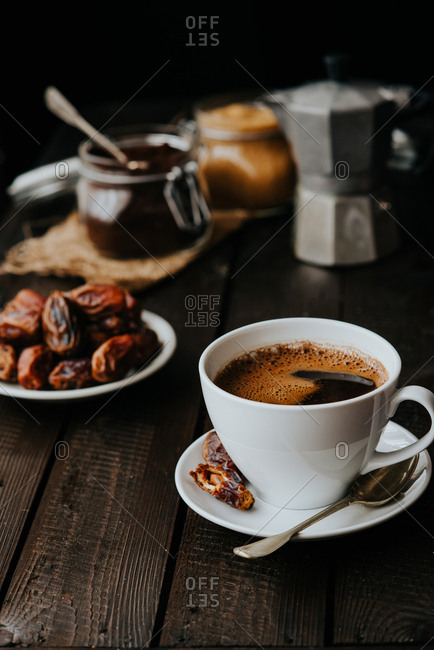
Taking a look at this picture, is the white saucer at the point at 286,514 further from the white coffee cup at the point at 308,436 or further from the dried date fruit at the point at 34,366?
the dried date fruit at the point at 34,366

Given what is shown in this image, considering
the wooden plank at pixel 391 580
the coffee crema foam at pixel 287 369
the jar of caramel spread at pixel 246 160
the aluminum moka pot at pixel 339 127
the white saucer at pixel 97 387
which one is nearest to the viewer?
the wooden plank at pixel 391 580

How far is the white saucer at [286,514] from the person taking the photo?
2.12 feet

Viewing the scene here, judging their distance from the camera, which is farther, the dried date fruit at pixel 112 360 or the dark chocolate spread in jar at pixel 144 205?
the dark chocolate spread in jar at pixel 144 205

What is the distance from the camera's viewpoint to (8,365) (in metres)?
0.90

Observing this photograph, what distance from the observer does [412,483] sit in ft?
2.27

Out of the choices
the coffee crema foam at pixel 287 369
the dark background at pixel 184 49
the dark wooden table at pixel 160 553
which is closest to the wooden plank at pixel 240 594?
the dark wooden table at pixel 160 553

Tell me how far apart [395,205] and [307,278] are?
27 centimetres

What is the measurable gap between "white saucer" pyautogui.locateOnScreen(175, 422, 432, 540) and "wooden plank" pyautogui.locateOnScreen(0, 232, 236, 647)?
0.05 m

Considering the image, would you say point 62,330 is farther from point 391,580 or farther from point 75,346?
point 391,580

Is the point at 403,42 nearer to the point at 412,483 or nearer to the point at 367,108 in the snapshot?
the point at 367,108

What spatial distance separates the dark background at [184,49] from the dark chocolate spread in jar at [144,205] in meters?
1.08

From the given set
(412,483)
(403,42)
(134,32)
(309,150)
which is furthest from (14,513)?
(403,42)

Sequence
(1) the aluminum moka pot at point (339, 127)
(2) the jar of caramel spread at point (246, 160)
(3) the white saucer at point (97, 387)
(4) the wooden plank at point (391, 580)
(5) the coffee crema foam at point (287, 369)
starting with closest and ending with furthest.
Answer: (4) the wooden plank at point (391, 580) < (5) the coffee crema foam at point (287, 369) < (3) the white saucer at point (97, 387) < (1) the aluminum moka pot at point (339, 127) < (2) the jar of caramel spread at point (246, 160)

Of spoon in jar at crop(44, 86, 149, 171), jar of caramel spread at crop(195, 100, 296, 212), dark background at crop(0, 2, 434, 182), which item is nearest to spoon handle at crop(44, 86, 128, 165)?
spoon in jar at crop(44, 86, 149, 171)
